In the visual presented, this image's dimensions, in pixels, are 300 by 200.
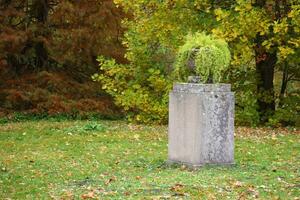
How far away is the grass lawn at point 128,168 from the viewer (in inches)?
359

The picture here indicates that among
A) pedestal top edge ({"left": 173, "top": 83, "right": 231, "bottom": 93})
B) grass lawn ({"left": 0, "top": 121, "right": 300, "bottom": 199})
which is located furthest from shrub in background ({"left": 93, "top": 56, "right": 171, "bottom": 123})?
pedestal top edge ({"left": 173, "top": 83, "right": 231, "bottom": 93})

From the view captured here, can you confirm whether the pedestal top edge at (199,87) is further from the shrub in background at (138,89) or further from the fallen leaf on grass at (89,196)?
the shrub in background at (138,89)

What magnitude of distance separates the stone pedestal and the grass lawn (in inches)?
10.4

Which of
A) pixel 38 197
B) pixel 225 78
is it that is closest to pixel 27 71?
pixel 225 78

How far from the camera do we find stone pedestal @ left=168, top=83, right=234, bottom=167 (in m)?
11.3

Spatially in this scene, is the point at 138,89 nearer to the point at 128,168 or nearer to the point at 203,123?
the point at 128,168

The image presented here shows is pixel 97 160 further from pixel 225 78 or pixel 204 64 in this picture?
pixel 225 78

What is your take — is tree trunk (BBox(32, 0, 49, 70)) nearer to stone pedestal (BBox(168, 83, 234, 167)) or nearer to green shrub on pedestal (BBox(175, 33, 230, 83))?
green shrub on pedestal (BBox(175, 33, 230, 83))

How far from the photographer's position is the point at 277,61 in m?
20.3

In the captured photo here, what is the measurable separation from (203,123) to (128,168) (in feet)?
5.12

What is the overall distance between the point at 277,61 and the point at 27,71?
365 inches

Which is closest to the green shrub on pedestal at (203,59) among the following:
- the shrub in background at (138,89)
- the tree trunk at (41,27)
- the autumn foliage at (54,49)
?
the shrub in background at (138,89)

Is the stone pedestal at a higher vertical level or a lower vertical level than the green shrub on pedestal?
lower

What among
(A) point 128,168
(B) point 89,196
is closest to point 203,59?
(A) point 128,168
